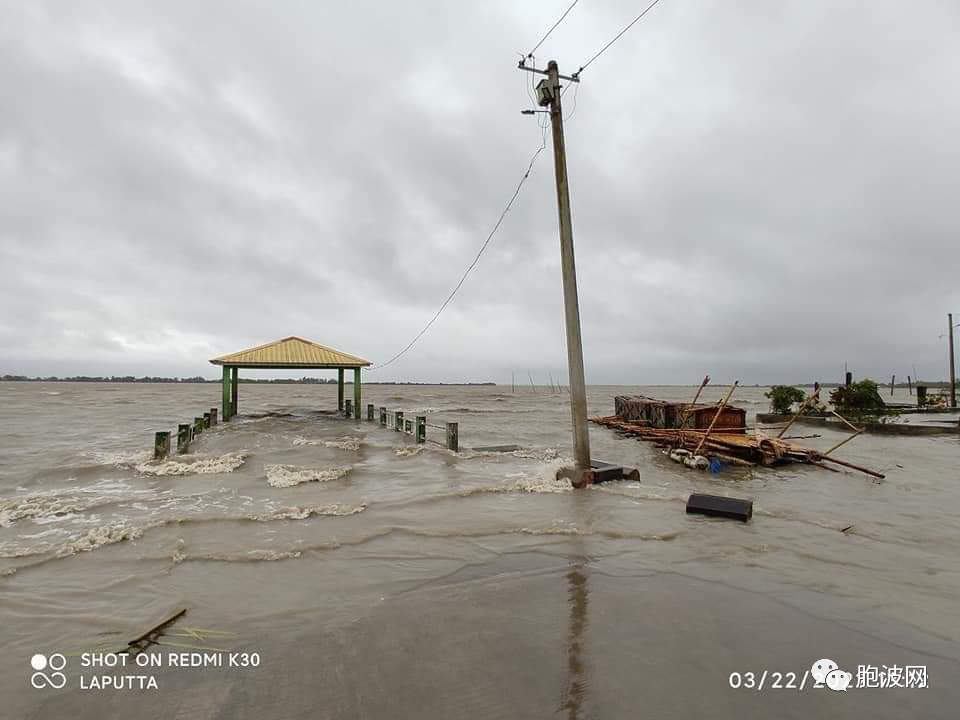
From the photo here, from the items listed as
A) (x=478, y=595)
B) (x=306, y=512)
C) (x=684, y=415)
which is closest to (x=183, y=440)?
(x=306, y=512)

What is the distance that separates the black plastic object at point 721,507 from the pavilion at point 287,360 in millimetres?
20962

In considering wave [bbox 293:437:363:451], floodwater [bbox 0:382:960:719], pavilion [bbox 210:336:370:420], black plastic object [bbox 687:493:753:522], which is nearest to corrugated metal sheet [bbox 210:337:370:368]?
pavilion [bbox 210:336:370:420]

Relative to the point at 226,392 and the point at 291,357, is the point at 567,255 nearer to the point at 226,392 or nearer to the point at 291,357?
the point at 291,357

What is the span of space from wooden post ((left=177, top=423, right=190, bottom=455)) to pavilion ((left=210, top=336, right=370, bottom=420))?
728 cm

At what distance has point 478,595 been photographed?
5.30m

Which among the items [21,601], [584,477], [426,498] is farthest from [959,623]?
[21,601]

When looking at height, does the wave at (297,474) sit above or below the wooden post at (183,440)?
below

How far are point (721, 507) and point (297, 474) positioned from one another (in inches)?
387

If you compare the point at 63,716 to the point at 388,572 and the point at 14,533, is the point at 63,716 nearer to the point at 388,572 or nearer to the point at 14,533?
the point at 388,572

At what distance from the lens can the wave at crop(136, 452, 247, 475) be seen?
13.7 meters

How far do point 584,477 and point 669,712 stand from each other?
322 inches

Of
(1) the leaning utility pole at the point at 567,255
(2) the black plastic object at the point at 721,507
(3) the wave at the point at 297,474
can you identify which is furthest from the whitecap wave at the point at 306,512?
(2) the black plastic object at the point at 721,507

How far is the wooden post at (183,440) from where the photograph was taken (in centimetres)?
1695
